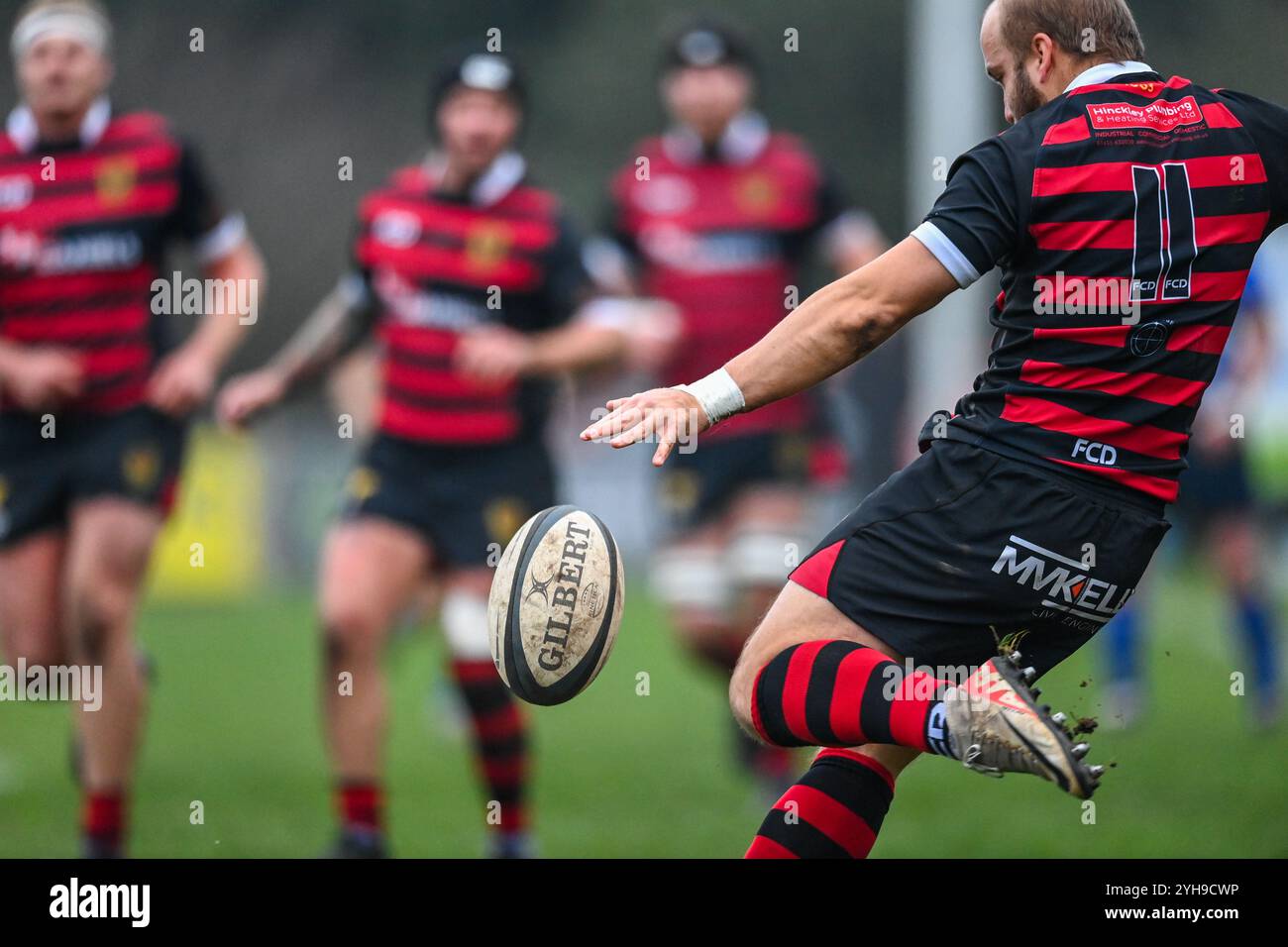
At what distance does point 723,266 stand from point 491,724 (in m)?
2.47

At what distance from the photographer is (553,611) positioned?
3998 mm

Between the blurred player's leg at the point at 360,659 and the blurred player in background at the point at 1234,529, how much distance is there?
166 inches

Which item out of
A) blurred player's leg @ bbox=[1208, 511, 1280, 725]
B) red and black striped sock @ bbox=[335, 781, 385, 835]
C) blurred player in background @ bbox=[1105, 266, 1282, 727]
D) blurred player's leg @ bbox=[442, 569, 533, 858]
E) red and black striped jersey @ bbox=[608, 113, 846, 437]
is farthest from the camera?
blurred player's leg @ bbox=[1208, 511, 1280, 725]

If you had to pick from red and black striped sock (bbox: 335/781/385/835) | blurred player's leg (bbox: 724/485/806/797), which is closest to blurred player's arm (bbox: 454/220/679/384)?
blurred player's leg (bbox: 724/485/806/797)

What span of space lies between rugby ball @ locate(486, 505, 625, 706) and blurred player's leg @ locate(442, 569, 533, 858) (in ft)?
6.12

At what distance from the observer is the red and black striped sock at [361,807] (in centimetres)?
571

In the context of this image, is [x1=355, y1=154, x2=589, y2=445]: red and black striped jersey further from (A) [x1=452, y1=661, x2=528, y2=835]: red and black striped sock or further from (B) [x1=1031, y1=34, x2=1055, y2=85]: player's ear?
(B) [x1=1031, y1=34, x2=1055, y2=85]: player's ear

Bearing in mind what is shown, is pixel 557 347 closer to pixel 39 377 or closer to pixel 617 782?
pixel 39 377

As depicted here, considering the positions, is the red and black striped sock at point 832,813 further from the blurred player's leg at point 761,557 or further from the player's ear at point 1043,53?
the blurred player's leg at point 761,557

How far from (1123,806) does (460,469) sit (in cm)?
275

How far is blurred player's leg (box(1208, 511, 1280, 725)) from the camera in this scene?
8672 mm

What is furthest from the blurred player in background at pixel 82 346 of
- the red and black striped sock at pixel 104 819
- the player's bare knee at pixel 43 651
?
the red and black striped sock at pixel 104 819
